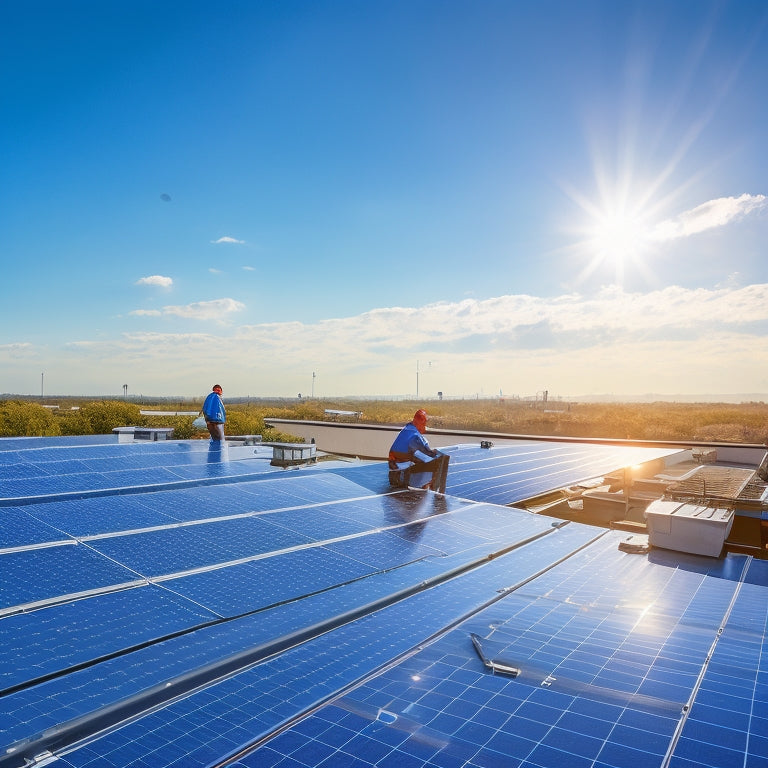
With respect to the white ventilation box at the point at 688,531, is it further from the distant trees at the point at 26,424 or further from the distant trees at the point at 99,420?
the distant trees at the point at 26,424

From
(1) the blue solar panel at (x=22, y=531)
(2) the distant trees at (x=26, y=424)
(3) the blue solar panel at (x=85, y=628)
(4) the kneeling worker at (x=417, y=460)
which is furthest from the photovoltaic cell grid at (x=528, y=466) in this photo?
(2) the distant trees at (x=26, y=424)

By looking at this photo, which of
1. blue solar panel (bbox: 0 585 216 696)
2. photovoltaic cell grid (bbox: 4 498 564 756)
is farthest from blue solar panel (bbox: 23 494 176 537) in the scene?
photovoltaic cell grid (bbox: 4 498 564 756)

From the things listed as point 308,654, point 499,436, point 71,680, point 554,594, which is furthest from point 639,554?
point 499,436

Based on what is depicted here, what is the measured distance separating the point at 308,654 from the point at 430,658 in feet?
1.94

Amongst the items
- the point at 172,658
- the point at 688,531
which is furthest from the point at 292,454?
the point at 172,658

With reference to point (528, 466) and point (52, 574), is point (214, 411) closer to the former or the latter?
point (528, 466)

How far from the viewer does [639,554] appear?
17.0ft

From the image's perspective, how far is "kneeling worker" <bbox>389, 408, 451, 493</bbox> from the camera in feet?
28.1

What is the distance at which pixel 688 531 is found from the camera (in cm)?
551

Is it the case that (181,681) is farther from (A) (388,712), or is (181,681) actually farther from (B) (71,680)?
(A) (388,712)

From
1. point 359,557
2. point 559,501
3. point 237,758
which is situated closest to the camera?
point 237,758

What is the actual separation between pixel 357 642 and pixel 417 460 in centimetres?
571

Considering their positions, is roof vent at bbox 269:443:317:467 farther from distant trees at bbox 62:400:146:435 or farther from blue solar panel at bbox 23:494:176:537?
distant trees at bbox 62:400:146:435

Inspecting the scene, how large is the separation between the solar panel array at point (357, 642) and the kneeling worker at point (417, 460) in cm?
258
